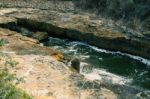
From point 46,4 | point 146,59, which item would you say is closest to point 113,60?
point 146,59

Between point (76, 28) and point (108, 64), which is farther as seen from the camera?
point (76, 28)

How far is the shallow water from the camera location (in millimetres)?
15938

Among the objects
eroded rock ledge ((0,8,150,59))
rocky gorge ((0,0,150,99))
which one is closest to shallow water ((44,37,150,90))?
eroded rock ledge ((0,8,150,59))

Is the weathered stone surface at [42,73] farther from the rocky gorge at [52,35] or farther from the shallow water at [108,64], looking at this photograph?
the shallow water at [108,64]

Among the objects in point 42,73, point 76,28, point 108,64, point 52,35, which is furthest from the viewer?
point 52,35

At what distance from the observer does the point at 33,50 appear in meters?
16.7

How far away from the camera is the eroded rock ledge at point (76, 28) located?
2005 centimetres

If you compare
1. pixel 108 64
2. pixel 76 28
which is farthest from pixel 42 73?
pixel 76 28

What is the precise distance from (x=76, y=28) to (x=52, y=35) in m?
1.92

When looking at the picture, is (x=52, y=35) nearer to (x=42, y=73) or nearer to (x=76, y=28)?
(x=76, y=28)

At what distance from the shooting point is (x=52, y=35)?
2248 cm

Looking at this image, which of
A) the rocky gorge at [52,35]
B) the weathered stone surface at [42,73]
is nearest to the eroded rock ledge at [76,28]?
the rocky gorge at [52,35]

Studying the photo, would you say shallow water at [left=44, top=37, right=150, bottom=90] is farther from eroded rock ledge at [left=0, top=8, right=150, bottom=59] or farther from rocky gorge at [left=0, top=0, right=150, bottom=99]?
rocky gorge at [left=0, top=0, right=150, bottom=99]

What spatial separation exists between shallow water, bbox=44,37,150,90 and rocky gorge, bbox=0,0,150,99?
547 millimetres
